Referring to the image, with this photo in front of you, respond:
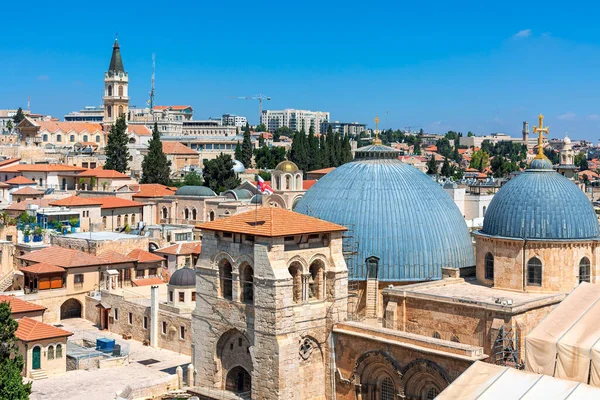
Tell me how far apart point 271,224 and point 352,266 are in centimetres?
581

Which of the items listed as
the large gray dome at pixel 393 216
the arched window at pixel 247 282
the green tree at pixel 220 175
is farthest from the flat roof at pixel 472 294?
the green tree at pixel 220 175

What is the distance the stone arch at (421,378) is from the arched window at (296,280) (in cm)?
409

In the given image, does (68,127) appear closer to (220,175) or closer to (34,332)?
(220,175)

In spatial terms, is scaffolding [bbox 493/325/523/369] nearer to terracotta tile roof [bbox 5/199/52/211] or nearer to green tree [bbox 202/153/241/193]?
terracotta tile roof [bbox 5/199/52/211]

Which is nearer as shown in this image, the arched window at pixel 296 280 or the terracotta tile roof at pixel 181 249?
the arched window at pixel 296 280

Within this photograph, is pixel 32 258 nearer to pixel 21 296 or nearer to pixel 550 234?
pixel 21 296

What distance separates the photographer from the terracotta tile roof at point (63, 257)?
150 feet

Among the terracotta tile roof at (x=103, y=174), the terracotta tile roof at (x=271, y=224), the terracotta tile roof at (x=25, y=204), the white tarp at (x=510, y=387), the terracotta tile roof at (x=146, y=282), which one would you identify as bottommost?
the terracotta tile roof at (x=146, y=282)

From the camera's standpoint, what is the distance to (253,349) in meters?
26.1

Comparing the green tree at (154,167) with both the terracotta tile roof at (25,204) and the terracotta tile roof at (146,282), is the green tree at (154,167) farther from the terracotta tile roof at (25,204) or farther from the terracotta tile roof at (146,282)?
the terracotta tile roof at (146,282)

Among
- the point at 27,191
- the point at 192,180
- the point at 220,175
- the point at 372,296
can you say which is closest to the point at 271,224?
the point at 372,296

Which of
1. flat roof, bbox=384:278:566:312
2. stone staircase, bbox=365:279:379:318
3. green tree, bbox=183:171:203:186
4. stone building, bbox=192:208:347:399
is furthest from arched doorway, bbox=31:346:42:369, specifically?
green tree, bbox=183:171:203:186

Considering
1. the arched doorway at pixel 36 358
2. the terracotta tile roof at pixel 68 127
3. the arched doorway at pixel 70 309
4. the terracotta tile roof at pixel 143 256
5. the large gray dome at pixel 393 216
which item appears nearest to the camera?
the large gray dome at pixel 393 216

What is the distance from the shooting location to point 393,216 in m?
31.5
